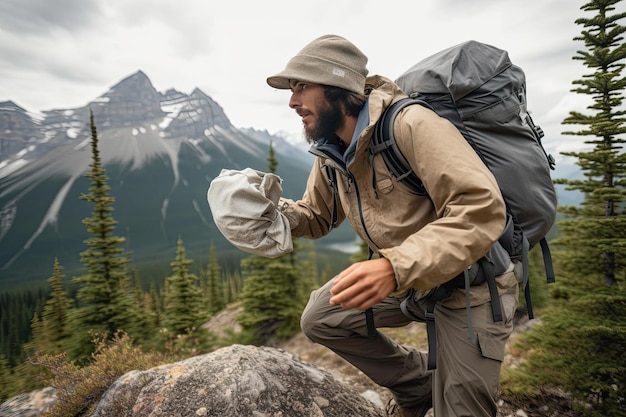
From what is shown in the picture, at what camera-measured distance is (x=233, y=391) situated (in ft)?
10.4

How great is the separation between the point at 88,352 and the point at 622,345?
1474 cm

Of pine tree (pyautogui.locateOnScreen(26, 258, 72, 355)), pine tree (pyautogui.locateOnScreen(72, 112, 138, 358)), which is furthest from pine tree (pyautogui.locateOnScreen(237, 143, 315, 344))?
pine tree (pyautogui.locateOnScreen(26, 258, 72, 355))

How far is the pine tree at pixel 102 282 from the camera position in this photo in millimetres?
13391

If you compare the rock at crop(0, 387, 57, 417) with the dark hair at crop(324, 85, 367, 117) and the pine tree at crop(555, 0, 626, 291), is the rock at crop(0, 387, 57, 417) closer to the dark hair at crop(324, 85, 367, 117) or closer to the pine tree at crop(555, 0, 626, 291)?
the dark hair at crop(324, 85, 367, 117)

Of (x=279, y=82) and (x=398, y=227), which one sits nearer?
(x=398, y=227)

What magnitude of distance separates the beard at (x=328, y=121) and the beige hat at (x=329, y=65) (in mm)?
194

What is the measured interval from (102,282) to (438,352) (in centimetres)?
1490

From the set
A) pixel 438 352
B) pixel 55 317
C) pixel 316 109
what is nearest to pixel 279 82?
pixel 316 109

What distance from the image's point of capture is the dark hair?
109 inches

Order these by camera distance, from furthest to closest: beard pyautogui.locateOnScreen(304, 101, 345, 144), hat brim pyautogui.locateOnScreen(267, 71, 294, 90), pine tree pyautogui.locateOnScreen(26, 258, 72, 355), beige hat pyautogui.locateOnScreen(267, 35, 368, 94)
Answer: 1. pine tree pyautogui.locateOnScreen(26, 258, 72, 355)
2. hat brim pyautogui.locateOnScreen(267, 71, 294, 90)
3. beard pyautogui.locateOnScreen(304, 101, 345, 144)
4. beige hat pyautogui.locateOnScreen(267, 35, 368, 94)

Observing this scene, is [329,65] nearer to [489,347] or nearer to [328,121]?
[328,121]

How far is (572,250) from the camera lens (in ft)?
20.2

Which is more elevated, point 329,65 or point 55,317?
point 329,65

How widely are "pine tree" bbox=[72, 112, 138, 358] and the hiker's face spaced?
513 inches
